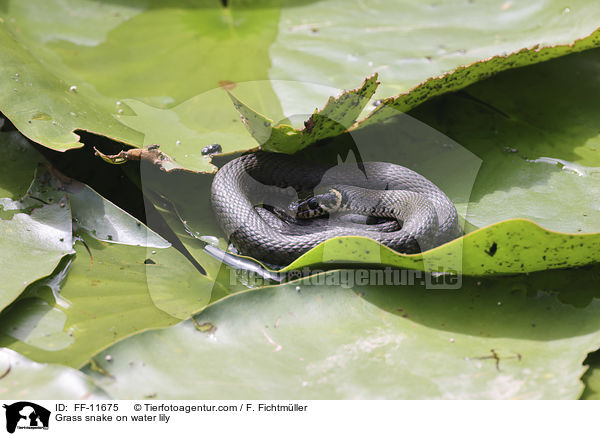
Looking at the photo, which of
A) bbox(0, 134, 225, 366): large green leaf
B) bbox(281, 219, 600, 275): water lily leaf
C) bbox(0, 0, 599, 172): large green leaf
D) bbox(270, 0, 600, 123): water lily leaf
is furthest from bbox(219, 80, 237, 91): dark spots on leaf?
bbox(281, 219, 600, 275): water lily leaf

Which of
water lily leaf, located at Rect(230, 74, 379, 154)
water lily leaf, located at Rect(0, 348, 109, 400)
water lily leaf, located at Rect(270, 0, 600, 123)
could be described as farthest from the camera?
water lily leaf, located at Rect(270, 0, 600, 123)

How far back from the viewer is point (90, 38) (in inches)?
121

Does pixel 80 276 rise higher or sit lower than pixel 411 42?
lower

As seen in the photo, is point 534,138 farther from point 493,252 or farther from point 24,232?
point 24,232

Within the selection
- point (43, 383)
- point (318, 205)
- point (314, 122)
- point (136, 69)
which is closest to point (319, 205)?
point (318, 205)

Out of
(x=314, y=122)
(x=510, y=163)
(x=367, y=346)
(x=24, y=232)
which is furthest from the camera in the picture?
(x=510, y=163)

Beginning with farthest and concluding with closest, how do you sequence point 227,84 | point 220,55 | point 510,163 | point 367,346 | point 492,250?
point 220,55, point 227,84, point 510,163, point 492,250, point 367,346

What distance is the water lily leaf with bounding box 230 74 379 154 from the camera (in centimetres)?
236

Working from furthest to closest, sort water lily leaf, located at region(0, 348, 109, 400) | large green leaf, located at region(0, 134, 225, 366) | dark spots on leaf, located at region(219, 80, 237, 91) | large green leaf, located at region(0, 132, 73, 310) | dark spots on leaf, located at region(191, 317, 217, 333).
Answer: dark spots on leaf, located at region(219, 80, 237, 91) → large green leaf, located at region(0, 132, 73, 310) → large green leaf, located at region(0, 134, 225, 366) → dark spots on leaf, located at region(191, 317, 217, 333) → water lily leaf, located at region(0, 348, 109, 400)

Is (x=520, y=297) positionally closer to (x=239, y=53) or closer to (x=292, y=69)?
(x=292, y=69)

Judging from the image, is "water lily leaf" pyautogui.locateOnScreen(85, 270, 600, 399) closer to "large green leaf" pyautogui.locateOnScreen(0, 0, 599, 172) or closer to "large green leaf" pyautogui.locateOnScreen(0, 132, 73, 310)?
"large green leaf" pyautogui.locateOnScreen(0, 132, 73, 310)

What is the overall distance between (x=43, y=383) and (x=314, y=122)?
1590 mm
